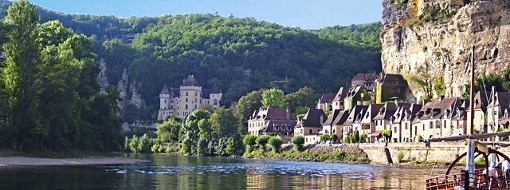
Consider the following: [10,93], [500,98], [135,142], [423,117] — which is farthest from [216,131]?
[10,93]

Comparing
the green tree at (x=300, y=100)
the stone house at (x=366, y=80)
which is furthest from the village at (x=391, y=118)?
the green tree at (x=300, y=100)

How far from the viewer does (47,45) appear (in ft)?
302

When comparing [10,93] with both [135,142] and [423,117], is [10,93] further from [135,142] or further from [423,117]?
[135,142]

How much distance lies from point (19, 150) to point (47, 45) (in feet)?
73.0

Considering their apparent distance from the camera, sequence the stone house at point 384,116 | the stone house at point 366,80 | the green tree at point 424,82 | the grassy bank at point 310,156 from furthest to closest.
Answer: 1. the stone house at point 366,80
2. the green tree at point 424,82
3. the stone house at point 384,116
4. the grassy bank at point 310,156

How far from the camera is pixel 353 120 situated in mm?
121562

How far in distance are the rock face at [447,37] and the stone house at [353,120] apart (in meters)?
9.78

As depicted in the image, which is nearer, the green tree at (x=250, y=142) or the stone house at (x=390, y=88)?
the stone house at (x=390, y=88)

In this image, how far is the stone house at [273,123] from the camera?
150000mm

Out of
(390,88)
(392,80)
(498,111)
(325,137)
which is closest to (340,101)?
(392,80)

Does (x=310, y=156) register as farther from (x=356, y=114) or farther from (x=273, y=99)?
(x=273, y=99)

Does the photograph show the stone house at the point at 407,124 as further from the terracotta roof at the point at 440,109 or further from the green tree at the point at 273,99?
the green tree at the point at 273,99

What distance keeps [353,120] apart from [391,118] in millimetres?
12394

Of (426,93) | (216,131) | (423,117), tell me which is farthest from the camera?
(216,131)
